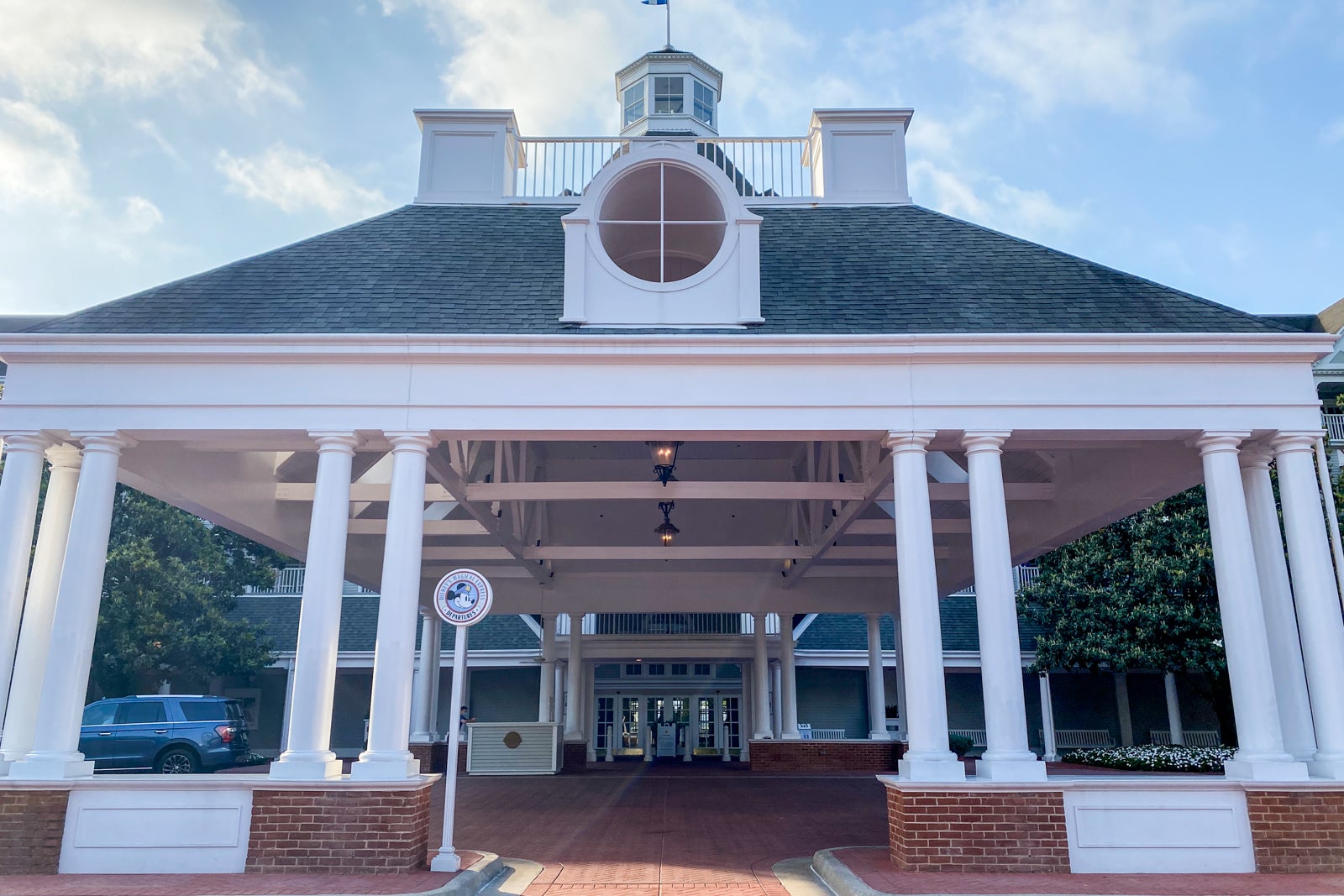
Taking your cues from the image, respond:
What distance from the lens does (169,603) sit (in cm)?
2467

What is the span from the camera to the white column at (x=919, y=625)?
30.3ft

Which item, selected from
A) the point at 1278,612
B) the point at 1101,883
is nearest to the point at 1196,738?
the point at 1278,612

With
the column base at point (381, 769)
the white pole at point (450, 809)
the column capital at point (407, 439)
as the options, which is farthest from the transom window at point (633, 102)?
the column base at point (381, 769)

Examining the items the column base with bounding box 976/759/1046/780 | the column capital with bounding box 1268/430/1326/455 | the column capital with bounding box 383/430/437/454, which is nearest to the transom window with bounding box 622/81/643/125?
the column capital with bounding box 383/430/437/454

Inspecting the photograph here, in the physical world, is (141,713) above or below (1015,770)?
above

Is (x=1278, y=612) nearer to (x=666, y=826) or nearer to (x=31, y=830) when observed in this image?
(x=666, y=826)

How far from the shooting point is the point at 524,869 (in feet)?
31.4

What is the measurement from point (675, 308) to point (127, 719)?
13.8 metres

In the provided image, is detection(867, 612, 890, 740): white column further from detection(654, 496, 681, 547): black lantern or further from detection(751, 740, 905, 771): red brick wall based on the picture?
detection(654, 496, 681, 547): black lantern

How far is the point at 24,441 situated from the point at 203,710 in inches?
401

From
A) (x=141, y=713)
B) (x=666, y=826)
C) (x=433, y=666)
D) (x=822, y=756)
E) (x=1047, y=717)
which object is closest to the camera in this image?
(x=666, y=826)

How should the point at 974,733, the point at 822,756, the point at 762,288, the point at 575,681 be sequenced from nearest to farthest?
the point at 762,288
the point at 822,756
the point at 575,681
the point at 974,733

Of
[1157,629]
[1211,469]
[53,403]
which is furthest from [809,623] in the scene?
[53,403]

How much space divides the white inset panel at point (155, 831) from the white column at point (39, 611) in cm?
110
